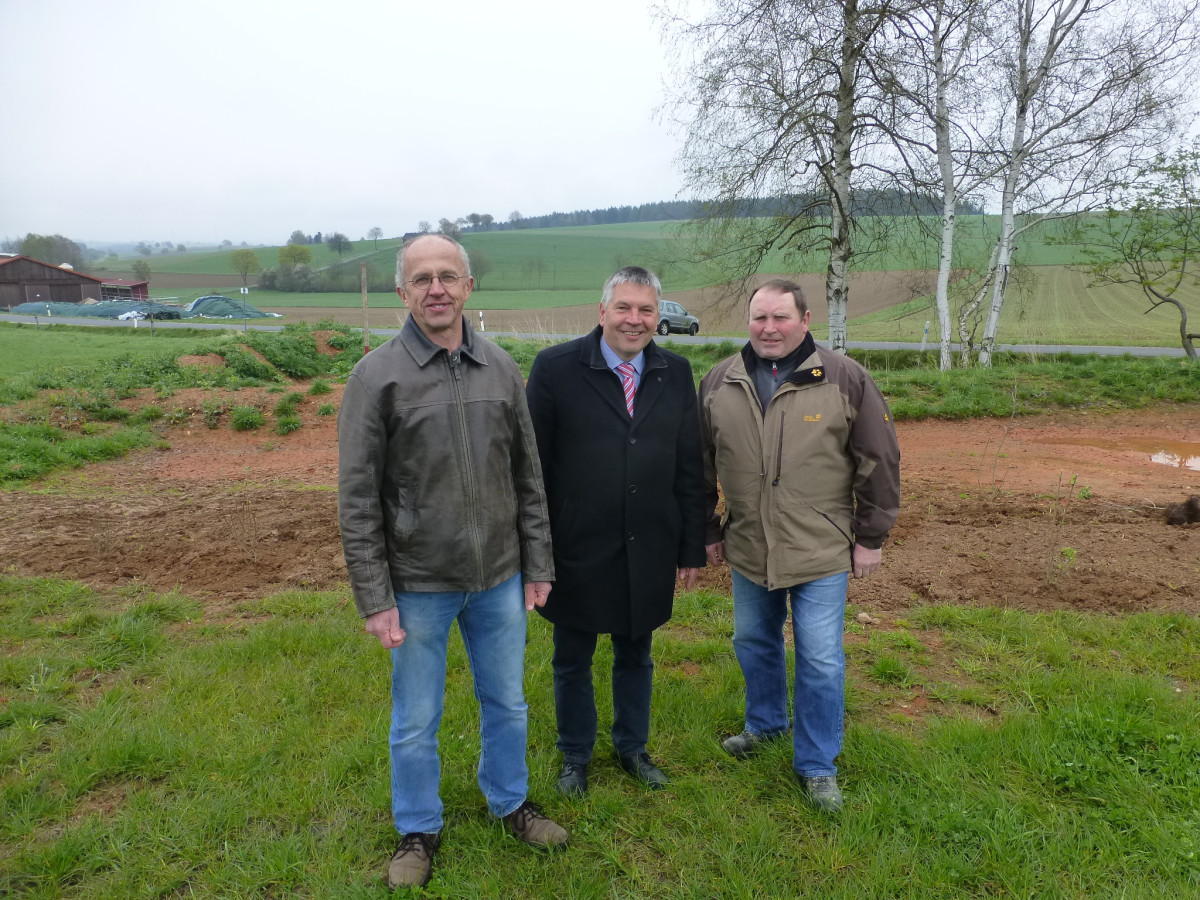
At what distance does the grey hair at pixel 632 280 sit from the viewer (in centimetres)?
270

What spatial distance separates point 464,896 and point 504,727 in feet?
1.79

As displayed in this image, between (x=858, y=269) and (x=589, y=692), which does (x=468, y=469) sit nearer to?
(x=589, y=692)

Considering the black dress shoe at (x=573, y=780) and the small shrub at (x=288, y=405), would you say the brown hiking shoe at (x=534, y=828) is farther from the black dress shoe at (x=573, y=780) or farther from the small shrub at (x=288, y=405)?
the small shrub at (x=288, y=405)

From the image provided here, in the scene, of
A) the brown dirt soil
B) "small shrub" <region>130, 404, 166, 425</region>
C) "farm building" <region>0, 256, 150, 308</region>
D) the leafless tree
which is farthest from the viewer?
"farm building" <region>0, 256, 150, 308</region>

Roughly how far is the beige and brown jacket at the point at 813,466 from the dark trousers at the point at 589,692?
626 mm

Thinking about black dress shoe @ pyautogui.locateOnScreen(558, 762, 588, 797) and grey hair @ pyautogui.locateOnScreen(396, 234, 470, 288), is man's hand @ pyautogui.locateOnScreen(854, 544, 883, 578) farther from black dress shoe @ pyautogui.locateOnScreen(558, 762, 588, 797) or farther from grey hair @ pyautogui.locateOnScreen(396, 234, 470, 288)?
grey hair @ pyautogui.locateOnScreen(396, 234, 470, 288)

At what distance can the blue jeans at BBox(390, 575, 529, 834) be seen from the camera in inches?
95.1

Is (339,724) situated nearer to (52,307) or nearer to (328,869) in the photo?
(328,869)

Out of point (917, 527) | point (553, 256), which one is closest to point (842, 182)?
point (917, 527)

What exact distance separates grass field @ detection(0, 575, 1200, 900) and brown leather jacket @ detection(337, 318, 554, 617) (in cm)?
111

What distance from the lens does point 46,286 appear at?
53.7m

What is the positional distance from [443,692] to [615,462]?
106 cm

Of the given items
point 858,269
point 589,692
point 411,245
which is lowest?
point 589,692

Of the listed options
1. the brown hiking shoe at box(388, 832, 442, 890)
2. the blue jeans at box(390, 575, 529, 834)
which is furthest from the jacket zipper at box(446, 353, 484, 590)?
the brown hiking shoe at box(388, 832, 442, 890)
